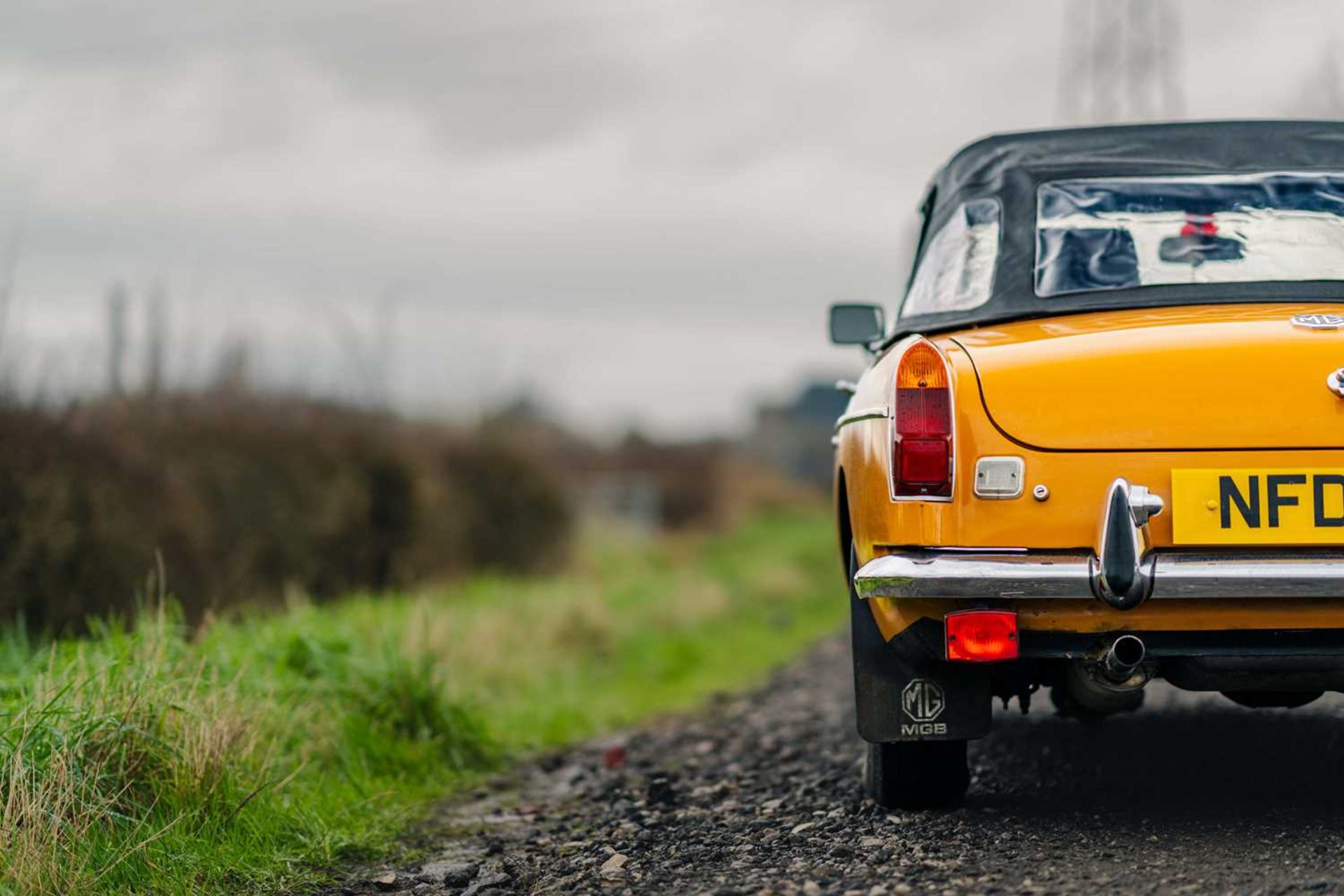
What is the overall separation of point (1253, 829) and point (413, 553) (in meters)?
10.4

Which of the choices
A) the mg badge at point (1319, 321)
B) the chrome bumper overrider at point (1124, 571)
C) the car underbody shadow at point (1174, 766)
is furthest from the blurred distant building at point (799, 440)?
the chrome bumper overrider at point (1124, 571)

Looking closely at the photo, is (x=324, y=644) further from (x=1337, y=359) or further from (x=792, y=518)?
(x=792, y=518)

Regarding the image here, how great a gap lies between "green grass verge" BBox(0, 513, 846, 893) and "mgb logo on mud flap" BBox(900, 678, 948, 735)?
1.85 meters

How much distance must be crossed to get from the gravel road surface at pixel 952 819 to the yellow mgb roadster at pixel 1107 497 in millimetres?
346

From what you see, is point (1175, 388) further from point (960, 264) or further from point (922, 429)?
point (960, 264)

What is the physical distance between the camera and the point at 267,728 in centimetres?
549

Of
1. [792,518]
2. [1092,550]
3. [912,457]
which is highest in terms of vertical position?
[912,457]

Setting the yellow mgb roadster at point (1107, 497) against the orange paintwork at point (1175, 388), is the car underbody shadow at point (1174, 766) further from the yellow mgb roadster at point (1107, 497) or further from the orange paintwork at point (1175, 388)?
the orange paintwork at point (1175, 388)

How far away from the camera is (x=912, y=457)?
385cm

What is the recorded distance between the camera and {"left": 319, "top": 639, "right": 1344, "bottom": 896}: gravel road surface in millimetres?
3838

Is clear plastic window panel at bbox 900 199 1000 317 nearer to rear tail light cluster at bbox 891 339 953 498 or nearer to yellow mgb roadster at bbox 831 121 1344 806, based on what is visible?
yellow mgb roadster at bbox 831 121 1344 806

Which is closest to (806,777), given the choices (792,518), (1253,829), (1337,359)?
(1253,829)

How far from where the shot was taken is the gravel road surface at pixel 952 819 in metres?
3.84

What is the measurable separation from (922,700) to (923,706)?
0.05 feet
